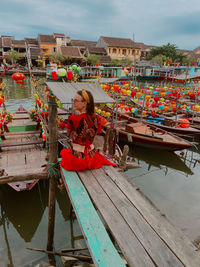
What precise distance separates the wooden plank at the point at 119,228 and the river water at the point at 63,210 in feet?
9.08

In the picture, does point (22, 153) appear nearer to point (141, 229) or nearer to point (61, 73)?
point (61, 73)

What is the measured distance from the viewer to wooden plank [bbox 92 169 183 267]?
1.86m

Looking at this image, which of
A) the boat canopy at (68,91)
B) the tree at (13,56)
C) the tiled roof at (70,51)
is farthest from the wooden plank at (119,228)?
the tree at (13,56)

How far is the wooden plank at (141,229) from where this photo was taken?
1.86m

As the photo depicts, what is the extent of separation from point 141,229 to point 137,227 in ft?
0.16

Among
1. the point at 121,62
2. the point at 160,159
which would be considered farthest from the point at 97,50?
the point at 160,159

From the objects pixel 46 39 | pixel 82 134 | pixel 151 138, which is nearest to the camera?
pixel 82 134

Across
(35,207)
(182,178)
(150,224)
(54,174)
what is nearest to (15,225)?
(35,207)

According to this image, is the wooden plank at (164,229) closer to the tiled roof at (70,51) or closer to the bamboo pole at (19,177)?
the bamboo pole at (19,177)

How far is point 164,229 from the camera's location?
2.22 meters

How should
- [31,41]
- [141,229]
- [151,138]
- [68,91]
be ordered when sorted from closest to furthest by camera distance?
1. [141,229]
2. [68,91]
3. [151,138]
4. [31,41]

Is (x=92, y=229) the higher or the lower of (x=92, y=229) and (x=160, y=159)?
the higher

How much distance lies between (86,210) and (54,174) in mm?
1449

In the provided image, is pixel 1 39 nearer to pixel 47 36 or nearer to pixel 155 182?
pixel 47 36
